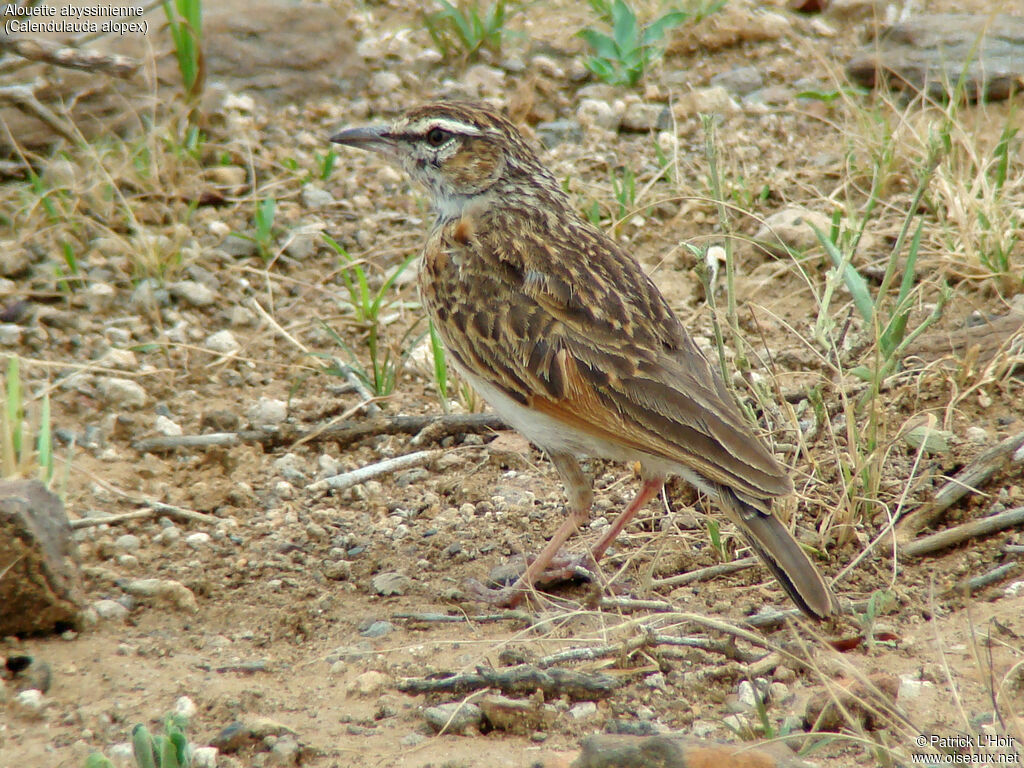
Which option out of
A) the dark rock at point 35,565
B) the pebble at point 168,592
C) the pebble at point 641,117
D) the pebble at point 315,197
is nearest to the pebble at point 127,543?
the pebble at point 168,592

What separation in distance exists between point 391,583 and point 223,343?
229 cm

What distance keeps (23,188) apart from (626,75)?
164 inches

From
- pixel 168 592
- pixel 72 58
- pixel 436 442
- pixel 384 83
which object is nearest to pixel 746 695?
pixel 168 592

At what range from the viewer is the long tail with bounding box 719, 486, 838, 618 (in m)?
3.98

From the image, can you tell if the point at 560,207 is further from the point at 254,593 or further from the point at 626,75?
the point at 626,75

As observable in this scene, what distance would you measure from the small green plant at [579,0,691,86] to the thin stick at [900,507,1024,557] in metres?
4.77

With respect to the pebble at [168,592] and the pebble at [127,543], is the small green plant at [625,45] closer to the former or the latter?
the pebble at [127,543]

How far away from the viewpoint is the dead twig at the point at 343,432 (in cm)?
577

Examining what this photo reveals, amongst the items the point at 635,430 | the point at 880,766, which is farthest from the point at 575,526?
the point at 880,766

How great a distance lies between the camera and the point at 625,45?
840cm

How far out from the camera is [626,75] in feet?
27.4

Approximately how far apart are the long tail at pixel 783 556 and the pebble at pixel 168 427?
2955mm

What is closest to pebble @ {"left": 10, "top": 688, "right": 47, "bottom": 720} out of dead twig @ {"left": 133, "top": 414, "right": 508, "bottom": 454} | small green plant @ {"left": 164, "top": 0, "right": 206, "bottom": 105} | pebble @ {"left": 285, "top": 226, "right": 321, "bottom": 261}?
dead twig @ {"left": 133, "top": 414, "right": 508, "bottom": 454}

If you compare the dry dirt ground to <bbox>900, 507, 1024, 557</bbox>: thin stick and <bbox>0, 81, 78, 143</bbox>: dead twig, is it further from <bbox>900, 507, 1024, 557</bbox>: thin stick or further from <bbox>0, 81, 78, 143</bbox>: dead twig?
<bbox>0, 81, 78, 143</bbox>: dead twig
